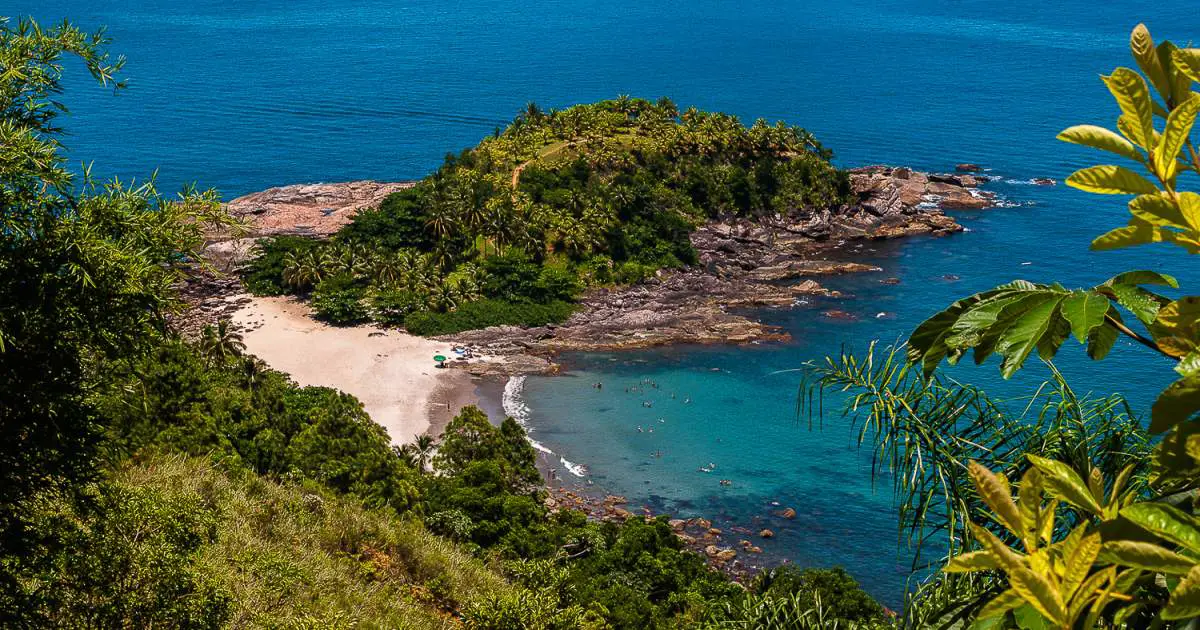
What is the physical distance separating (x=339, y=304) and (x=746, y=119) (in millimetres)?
72877

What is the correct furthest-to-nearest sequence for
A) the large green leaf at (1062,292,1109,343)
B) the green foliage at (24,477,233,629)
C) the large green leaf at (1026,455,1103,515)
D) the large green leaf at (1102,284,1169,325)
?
the green foliage at (24,477,233,629) → the large green leaf at (1102,284,1169,325) → the large green leaf at (1062,292,1109,343) → the large green leaf at (1026,455,1103,515)

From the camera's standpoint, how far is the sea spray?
53266 mm

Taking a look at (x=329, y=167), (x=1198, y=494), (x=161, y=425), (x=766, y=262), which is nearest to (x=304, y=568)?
(x=1198, y=494)

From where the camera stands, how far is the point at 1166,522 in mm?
2744

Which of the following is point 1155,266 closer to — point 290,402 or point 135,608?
point 290,402

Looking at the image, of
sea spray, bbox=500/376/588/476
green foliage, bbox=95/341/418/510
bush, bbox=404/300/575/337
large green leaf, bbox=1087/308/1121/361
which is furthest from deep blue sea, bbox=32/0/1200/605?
large green leaf, bbox=1087/308/1121/361

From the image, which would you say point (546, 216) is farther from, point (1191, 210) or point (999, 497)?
point (999, 497)

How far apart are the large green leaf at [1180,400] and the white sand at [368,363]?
52.2 m

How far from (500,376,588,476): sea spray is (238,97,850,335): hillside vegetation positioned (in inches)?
315

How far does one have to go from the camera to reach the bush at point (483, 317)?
67812 mm

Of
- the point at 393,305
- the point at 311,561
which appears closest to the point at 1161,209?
the point at 311,561

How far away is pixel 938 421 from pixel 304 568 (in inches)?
491

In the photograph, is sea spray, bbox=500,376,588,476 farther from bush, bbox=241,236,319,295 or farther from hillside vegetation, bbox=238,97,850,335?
bush, bbox=241,236,319,295

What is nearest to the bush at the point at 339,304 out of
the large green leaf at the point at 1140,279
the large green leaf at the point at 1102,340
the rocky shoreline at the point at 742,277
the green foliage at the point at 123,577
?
the rocky shoreline at the point at 742,277
